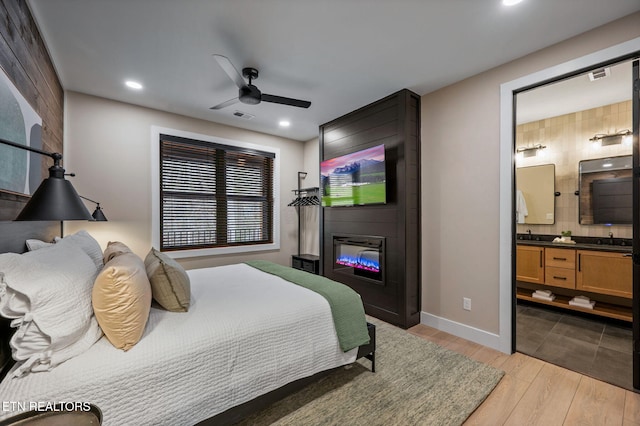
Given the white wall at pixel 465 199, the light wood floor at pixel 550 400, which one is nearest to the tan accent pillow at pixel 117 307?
the light wood floor at pixel 550 400

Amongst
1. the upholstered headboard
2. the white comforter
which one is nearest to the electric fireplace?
the white comforter

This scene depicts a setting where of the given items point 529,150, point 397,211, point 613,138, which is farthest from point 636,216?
point 529,150

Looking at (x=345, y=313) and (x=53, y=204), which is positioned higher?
(x=53, y=204)

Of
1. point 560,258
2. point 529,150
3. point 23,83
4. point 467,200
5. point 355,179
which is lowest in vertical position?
point 560,258

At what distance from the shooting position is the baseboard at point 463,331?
267 centimetres

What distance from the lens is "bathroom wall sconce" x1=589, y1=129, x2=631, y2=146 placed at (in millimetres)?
3418

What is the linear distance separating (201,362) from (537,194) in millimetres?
4868

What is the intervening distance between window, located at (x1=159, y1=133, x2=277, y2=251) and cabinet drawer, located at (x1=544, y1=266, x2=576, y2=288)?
13.4 feet

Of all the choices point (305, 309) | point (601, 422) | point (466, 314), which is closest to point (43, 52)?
point (305, 309)

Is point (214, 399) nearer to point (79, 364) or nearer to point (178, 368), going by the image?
point (178, 368)

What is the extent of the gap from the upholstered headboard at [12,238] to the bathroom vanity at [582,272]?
507cm

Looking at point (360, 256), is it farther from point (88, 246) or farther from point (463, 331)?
point (88, 246)

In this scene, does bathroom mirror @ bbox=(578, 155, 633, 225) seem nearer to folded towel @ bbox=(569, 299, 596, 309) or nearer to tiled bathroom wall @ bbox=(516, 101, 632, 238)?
tiled bathroom wall @ bbox=(516, 101, 632, 238)

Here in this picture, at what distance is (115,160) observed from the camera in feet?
11.2
